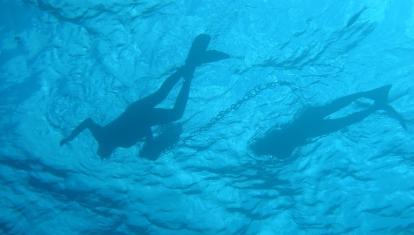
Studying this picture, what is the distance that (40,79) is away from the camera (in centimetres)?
983

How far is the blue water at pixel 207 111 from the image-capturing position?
9320 millimetres

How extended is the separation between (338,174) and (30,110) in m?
10.8

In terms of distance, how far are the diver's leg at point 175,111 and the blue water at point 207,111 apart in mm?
224

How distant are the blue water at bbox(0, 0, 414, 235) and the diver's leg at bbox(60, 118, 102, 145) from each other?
6.9 inches

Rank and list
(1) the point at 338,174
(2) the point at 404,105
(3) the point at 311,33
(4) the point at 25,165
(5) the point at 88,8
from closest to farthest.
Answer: (5) the point at 88,8, (3) the point at 311,33, (2) the point at 404,105, (4) the point at 25,165, (1) the point at 338,174

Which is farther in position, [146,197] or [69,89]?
[146,197]

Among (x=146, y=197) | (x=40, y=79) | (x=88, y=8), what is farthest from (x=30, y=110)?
(x=146, y=197)

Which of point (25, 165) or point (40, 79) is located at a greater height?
point (40, 79)

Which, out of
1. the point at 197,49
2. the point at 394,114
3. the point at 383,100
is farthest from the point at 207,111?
the point at 394,114

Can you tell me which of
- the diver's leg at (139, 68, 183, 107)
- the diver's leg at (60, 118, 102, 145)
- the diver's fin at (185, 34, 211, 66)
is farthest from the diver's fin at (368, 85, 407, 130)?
the diver's leg at (60, 118, 102, 145)

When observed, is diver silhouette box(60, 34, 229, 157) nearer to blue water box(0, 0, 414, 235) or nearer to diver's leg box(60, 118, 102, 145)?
diver's leg box(60, 118, 102, 145)

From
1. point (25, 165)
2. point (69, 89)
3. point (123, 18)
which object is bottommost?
point (25, 165)

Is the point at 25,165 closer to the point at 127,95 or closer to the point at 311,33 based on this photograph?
the point at 127,95

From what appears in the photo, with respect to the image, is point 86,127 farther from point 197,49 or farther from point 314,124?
point 314,124
